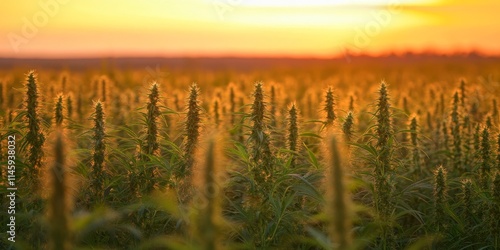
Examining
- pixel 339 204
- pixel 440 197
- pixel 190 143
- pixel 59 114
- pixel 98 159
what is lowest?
pixel 440 197

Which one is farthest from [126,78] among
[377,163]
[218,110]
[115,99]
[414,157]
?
[377,163]

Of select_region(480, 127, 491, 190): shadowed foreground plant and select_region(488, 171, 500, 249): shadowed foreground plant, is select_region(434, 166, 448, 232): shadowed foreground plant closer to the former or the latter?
select_region(488, 171, 500, 249): shadowed foreground plant

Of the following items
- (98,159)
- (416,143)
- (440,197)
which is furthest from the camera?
(416,143)

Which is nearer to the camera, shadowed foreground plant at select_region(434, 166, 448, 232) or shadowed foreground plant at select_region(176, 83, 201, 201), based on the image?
shadowed foreground plant at select_region(176, 83, 201, 201)

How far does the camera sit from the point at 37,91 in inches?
165

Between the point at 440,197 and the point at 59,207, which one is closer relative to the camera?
the point at 59,207

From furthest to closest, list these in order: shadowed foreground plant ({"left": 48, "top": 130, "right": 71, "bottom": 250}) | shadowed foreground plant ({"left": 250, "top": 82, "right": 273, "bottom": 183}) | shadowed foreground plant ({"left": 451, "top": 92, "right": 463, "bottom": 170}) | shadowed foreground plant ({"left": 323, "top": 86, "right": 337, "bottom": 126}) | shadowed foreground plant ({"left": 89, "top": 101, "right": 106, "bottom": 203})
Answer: shadowed foreground plant ({"left": 451, "top": 92, "right": 463, "bottom": 170}) < shadowed foreground plant ({"left": 323, "top": 86, "right": 337, "bottom": 126}) < shadowed foreground plant ({"left": 250, "top": 82, "right": 273, "bottom": 183}) < shadowed foreground plant ({"left": 89, "top": 101, "right": 106, "bottom": 203}) < shadowed foreground plant ({"left": 48, "top": 130, "right": 71, "bottom": 250})

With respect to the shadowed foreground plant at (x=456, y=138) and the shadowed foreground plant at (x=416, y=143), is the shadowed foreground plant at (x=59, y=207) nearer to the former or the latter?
the shadowed foreground plant at (x=416, y=143)

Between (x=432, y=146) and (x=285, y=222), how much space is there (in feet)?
10.2

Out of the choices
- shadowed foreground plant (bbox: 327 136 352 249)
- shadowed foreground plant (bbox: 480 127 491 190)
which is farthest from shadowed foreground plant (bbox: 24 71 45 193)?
shadowed foreground plant (bbox: 480 127 491 190)

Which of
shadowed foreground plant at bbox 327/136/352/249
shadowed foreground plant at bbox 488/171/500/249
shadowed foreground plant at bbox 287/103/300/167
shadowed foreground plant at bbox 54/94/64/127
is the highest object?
shadowed foreground plant at bbox 54/94/64/127

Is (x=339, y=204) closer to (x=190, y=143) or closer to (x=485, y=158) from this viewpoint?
(x=190, y=143)

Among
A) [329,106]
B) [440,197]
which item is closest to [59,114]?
[329,106]

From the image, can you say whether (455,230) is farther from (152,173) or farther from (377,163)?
(152,173)
